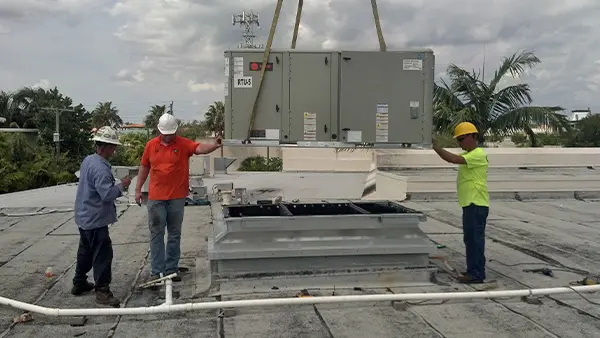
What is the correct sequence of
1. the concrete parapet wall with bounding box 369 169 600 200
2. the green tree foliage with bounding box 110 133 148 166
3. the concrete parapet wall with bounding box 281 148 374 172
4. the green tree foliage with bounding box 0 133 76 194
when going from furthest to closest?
the green tree foliage with bounding box 110 133 148 166 < the green tree foliage with bounding box 0 133 76 194 < the concrete parapet wall with bounding box 281 148 374 172 < the concrete parapet wall with bounding box 369 169 600 200

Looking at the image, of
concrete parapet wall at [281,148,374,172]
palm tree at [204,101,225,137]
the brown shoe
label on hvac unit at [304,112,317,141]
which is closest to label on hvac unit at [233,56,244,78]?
label on hvac unit at [304,112,317,141]

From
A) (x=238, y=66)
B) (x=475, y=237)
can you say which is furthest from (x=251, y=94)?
(x=475, y=237)

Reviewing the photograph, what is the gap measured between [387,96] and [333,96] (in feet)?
2.23

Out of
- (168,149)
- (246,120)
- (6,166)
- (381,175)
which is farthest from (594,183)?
(6,166)

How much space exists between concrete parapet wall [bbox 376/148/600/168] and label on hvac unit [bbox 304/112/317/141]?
385 inches

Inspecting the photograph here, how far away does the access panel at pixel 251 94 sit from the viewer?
695 centimetres

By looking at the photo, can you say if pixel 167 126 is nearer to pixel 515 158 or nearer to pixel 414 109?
pixel 414 109

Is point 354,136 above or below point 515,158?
above

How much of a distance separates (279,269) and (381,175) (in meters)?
9.62

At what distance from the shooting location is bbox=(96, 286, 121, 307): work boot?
571 cm

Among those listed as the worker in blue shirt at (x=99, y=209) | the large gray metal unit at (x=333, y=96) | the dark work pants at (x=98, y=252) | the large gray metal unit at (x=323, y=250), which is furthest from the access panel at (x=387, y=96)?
the dark work pants at (x=98, y=252)

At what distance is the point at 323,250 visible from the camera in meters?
6.34

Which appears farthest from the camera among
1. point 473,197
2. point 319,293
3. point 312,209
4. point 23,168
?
point 23,168

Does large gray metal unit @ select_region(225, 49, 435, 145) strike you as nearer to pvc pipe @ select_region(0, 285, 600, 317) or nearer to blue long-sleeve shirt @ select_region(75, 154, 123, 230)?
blue long-sleeve shirt @ select_region(75, 154, 123, 230)
